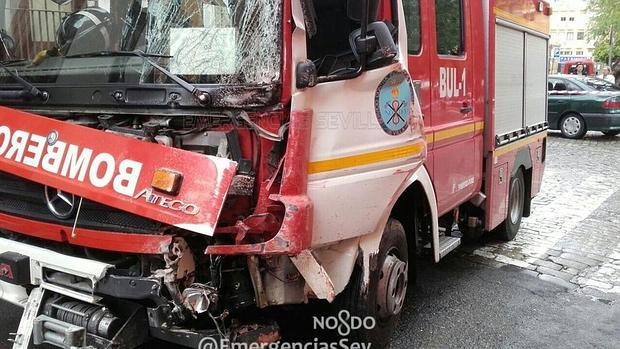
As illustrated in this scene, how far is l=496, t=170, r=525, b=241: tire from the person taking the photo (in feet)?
21.8

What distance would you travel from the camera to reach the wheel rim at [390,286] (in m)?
3.81

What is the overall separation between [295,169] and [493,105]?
3.20 m

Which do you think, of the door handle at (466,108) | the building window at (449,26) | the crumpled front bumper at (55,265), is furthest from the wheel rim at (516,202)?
the crumpled front bumper at (55,265)

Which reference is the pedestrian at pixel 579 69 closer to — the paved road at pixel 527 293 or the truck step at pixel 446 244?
the paved road at pixel 527 293

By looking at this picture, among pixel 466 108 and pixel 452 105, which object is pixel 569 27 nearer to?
pixel 466 108

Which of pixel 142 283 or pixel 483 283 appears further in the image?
pixel 483 283

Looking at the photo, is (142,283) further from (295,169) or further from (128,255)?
(295,169)

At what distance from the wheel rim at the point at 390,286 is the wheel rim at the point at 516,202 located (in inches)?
119

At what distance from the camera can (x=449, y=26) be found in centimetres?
464

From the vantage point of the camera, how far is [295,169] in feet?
9.18

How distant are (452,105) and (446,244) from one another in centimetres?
116

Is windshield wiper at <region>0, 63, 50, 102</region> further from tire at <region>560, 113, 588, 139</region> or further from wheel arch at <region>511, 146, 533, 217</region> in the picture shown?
tire at <region>560, 113, 588, 139</region>

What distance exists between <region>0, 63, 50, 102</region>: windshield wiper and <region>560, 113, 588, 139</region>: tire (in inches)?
Result: 617

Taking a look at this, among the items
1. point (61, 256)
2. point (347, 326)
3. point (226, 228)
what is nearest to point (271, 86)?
point (226, 228)
